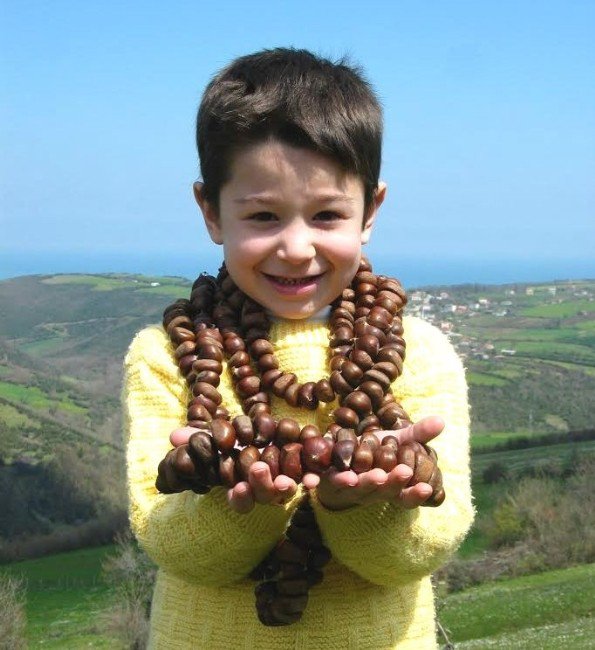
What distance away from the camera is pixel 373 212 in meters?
2.74

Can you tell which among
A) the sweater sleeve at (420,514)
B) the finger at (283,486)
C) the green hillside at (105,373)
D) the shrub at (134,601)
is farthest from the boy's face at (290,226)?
the green hillside at (105,373)

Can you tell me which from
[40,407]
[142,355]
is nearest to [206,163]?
[142,355]

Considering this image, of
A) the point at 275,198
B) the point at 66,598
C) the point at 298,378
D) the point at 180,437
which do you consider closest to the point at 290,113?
the point at 275,198

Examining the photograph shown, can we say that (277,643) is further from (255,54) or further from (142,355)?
(255,54)

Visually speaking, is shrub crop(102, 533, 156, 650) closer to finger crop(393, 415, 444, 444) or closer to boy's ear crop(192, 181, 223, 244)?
boy's ear crop(192, 181, 223, 244)

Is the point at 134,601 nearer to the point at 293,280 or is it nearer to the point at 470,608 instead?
the point at 470,608

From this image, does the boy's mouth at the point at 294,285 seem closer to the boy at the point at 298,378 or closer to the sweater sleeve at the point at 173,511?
the boy at the point at 298,378

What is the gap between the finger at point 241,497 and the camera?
2.05 metres

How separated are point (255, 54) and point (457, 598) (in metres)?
38.2

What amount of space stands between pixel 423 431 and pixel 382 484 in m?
0.16

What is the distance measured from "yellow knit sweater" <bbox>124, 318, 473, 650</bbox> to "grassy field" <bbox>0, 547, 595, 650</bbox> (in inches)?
919

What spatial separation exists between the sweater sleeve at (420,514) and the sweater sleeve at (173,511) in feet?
0.59

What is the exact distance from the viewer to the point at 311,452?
2.05 meters

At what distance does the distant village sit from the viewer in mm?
65188
